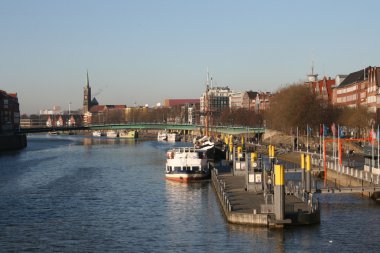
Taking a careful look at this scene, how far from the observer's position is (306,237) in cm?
4197

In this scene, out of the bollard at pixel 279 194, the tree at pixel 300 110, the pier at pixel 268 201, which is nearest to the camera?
the bollard at pixel 279 194

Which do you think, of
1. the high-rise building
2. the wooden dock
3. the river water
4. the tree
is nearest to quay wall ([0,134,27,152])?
the high-rise building

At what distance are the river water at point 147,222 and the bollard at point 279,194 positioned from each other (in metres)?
0.97

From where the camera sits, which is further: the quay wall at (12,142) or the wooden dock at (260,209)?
the quay wall at (12,142)

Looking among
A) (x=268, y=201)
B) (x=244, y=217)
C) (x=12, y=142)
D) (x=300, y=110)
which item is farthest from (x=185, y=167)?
(x=12, y=142)

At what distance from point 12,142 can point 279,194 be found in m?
125

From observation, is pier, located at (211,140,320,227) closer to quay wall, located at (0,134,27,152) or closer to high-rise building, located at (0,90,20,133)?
quay wall, located at (0,134,27,152)

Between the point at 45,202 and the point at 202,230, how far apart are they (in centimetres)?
1895

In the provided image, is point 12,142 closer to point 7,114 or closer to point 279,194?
point 7,114

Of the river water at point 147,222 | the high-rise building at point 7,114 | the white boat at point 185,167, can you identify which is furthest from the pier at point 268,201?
the high-rise building at point 7,114

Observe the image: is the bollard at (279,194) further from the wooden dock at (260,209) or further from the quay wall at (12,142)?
the quay wall at (12,142)

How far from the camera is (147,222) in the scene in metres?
49.5

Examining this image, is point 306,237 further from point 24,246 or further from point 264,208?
point 24,246

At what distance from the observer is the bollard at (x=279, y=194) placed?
42188 millimetres
